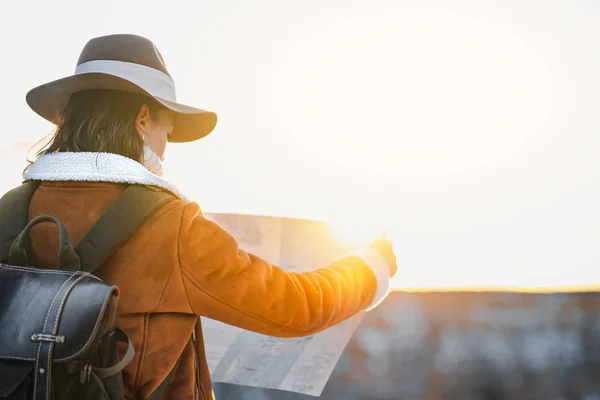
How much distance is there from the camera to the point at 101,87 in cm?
121

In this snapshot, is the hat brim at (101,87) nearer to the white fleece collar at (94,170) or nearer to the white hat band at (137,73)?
the white hat band at (137,73)

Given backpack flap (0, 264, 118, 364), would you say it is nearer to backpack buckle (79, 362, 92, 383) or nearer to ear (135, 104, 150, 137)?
backpack buckle (79, 362, 92, 383)

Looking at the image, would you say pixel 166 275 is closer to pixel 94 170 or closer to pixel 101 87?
pixel 94 170

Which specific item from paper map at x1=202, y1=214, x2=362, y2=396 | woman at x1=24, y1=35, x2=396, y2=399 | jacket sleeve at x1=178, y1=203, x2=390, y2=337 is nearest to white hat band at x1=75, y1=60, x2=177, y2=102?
woman at x1=24, y1=35, x2=396, y2=399

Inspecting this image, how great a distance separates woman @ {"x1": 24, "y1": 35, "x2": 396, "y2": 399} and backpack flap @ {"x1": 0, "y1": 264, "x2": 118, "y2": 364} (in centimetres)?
9

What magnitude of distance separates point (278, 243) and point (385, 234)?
1.54m

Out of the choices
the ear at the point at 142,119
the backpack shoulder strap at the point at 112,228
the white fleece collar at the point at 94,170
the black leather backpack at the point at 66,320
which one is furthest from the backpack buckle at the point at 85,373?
the ear at the point at 142,119

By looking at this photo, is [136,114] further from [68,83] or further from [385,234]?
[385,234]

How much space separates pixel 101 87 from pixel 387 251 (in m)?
0.64

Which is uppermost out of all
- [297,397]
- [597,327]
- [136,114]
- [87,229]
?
[136,114]

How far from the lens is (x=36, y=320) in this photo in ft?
3.19

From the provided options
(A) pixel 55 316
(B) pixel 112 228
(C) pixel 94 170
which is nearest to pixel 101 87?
(C) pixel 94 170

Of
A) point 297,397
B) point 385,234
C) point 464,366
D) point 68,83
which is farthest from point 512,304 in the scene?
point 68,83

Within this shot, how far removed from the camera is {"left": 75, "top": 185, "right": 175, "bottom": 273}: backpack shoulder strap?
1.03 m
